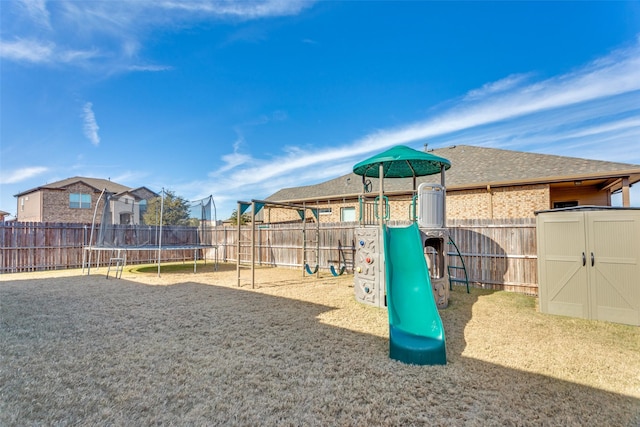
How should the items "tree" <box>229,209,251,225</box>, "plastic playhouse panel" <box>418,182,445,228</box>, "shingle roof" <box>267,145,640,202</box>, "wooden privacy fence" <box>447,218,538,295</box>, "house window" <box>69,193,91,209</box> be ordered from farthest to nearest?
"house window" <box>69,193,91,209</box>
"tree" <box>229,209,251,225</box>
"shingle roof" <box>267,145,640,202</box>
"wooden privacy fence" <box>447,218,538,295</box>
"plastic playhouse panel" <box>418,182,445,228</box>

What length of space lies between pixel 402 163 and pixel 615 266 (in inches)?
166

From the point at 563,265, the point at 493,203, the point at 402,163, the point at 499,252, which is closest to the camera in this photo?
the point at 563,265

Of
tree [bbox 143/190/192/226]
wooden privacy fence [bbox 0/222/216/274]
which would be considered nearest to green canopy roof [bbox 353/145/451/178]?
wooden privacy fence [bbox 0/222/216/274]

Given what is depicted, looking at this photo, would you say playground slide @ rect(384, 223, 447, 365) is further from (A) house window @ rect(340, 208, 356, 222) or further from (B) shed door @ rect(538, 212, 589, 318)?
(A) house window @ rect(340, 208, 356, 222)

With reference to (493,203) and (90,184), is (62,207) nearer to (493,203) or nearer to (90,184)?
(90,184)

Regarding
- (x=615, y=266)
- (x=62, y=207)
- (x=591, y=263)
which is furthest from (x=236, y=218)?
Result: (x=615, y=266)

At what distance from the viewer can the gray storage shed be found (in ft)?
14.8

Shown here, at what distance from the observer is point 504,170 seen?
10.6 metres

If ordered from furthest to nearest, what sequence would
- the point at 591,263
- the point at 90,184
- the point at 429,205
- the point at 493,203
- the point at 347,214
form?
the point at 90,184 → the point at 347,214 → the point at 493,203 → the point at 429,205 → the point at 591,263

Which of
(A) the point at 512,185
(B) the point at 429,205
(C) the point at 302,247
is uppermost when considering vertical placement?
(A) the point at 512,185

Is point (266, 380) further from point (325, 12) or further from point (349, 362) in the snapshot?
point (325, 12)

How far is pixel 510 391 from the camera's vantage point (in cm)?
257

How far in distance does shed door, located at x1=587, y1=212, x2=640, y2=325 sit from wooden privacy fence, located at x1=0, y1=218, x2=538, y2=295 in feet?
7.40

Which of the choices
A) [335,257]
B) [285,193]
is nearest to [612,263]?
[335,257]
